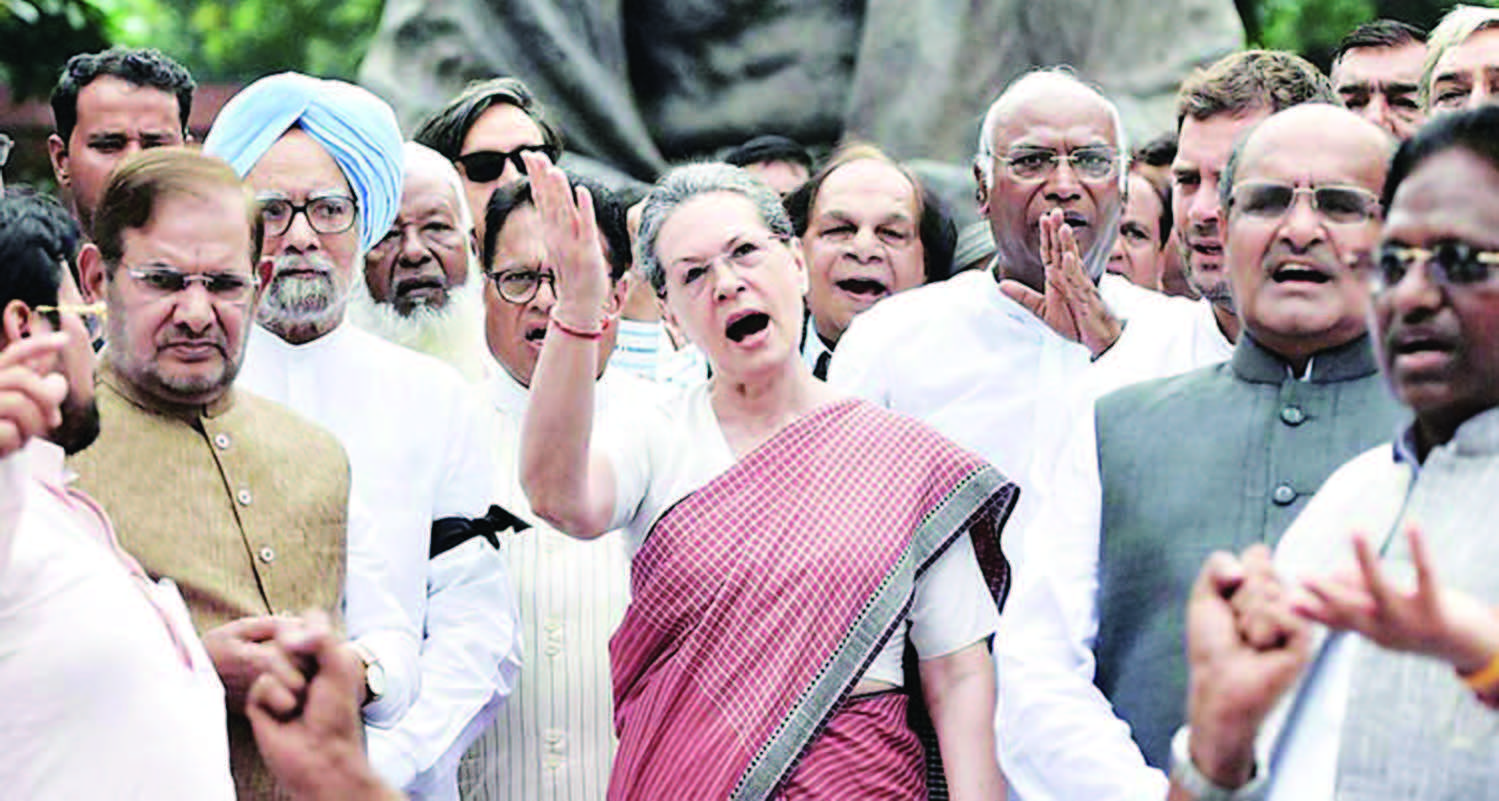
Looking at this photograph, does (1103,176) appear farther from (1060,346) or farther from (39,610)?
(39,610)

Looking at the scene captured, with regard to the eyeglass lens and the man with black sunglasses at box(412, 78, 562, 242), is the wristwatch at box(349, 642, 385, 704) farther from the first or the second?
the man with black sunglasses at box(412, 78, 562, 242)

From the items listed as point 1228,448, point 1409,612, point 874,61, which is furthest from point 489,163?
point 1409,612

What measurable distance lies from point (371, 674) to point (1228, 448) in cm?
155

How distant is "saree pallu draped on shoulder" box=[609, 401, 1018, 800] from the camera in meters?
5.06

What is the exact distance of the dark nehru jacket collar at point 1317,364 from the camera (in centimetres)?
462

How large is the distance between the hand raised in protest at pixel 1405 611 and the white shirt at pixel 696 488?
2.22 meters

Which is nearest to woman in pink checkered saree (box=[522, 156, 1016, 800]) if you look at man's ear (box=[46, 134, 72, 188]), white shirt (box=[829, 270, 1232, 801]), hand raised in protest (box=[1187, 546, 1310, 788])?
white shirt (box=[829, 270, 1232, 801])

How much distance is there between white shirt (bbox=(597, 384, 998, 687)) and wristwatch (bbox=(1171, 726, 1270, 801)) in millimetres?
1819

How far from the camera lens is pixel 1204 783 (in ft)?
10.8

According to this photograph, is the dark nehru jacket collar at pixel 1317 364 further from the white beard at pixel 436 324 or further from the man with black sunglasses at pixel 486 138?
the man with black sunglasses at pixel 486 138

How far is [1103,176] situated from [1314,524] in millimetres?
2692

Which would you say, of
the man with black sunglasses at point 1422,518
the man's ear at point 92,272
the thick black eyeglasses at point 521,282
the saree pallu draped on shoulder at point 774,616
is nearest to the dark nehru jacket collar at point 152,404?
the man's ear at point 92,272

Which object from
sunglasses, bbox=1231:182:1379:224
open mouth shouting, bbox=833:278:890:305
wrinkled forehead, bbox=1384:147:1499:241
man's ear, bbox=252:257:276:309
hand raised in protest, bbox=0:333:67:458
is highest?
wrinkled forehead, bbox=1384:147:1499:241

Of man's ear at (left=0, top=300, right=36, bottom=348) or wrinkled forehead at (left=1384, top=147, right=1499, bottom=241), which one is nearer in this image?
wrinkled forehead at (left=1384, top=147, right=1499, bottom=241)
